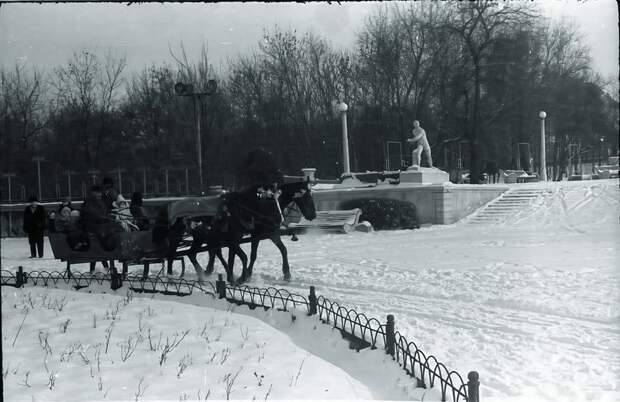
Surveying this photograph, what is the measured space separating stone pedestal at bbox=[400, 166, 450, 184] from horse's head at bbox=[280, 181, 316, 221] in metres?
10.4

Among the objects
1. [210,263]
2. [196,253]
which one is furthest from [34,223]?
[210,263]

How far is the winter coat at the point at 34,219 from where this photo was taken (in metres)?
5.37

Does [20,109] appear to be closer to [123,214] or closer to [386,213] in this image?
[123,214]

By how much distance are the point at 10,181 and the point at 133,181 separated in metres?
1.40

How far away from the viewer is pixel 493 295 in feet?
22.4

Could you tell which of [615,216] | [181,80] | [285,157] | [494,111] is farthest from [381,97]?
[494,111]

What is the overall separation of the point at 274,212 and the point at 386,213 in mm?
7915

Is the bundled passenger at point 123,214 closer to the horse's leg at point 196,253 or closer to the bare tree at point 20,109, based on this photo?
the horse's leg at point 196,253

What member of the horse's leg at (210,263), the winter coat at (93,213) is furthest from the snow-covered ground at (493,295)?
the winter coat at (93,213)

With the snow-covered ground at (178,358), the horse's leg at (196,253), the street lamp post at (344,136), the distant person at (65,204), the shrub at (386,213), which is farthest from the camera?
the shrub at (386,213)

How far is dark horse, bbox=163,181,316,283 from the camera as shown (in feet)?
22.3

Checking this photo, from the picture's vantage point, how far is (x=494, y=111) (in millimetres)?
20125

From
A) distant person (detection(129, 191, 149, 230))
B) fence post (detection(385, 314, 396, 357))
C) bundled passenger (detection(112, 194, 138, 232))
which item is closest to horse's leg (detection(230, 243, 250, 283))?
distant person (detection(129, 191, 149, 230))

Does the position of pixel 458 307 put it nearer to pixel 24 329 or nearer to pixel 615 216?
pixel 24 329
